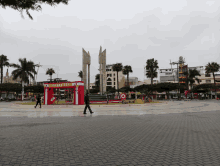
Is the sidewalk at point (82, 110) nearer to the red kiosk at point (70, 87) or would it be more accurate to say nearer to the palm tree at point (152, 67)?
the red kiosk at point (70, 87)

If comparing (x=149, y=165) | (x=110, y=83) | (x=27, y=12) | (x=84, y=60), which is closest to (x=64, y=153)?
(x=149, y=165)

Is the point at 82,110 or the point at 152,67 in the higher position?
the point at 152,67

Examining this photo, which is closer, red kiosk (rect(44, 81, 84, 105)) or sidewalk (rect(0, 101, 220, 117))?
sidewalk (rect(0, 101, 220, 117))

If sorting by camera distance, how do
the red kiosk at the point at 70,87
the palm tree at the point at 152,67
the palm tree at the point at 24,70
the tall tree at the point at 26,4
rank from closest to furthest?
the tall tree at the point at 26,4, the red kiosk at the point at 70,87, the palm tree at the point at 24,70, the palm tree at the point at 152,67

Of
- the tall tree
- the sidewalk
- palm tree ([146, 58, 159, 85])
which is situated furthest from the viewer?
palm tree ([146, 58, 159, 85])

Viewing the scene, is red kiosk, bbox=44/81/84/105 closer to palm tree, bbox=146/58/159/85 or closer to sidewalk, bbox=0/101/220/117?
sidewalk, bbox=0/101/220/117

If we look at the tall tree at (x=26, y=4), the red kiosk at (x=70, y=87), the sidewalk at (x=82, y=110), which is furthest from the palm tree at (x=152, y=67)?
the tall tree at (x=26, y=4)

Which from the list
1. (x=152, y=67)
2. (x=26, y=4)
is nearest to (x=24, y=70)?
(x=152, y=67)

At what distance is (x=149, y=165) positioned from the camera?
3.76 meters

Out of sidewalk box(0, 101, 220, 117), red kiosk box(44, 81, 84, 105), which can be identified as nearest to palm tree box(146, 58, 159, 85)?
red kiosk box(44, 81, 84, 105)

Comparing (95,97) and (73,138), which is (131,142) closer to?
(73,138)

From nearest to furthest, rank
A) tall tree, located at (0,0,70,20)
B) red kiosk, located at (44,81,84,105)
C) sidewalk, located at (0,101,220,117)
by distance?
tall tree, located at (0,0,70,20) → sidewalk, located at (0,101,220,117) → red kiosk, located at (44,81,84,105)

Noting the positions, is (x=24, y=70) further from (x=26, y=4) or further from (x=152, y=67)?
(x=26, y=4)

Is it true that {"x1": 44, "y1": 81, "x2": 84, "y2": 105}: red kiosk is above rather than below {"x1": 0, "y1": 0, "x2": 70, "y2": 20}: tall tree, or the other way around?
below
